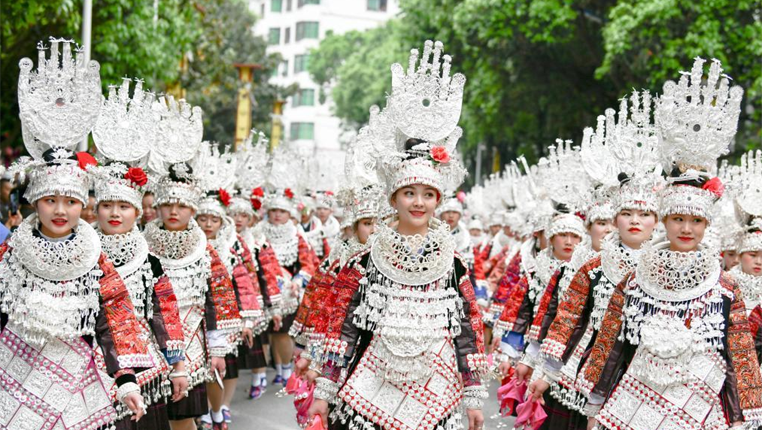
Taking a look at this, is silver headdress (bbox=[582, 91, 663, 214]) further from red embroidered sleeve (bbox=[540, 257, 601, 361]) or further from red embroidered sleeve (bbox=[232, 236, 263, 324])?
red embroidered sleeve (bbox=[232, 236, 263, 324])

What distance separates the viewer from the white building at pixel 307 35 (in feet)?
271

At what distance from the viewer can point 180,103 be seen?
9.12 m

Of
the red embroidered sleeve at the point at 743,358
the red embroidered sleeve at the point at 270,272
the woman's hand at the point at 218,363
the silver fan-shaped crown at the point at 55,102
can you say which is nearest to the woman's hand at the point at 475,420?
the red embroidered sleeve at the point at 743,358

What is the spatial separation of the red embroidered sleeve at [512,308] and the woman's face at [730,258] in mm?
1641

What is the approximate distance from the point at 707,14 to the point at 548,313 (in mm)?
16265

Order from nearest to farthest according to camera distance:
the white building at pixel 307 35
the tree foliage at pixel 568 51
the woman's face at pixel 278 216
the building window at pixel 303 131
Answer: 1. the woman's face at pixel 278 216
2. the tree foliage at pixel 568 51
3. the white building at pixel 307 35
4. the building window at pixel 303 131

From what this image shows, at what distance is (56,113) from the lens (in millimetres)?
6418

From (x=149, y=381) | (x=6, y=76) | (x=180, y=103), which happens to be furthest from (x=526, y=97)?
(x=149, y=381)

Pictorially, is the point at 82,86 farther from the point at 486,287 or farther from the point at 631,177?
the point at 486,287

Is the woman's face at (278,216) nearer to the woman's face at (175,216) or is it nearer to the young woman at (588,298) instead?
the woman's face at (175,216)

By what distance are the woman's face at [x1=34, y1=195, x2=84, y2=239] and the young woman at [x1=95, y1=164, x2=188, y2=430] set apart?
0.88 m

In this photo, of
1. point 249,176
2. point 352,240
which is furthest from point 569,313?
point 249,176

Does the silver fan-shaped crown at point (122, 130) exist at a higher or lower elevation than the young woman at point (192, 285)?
higher

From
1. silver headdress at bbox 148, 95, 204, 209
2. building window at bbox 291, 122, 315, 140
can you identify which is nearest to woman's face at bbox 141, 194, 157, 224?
silver headdress at bbox 148, 95, 204, 209
